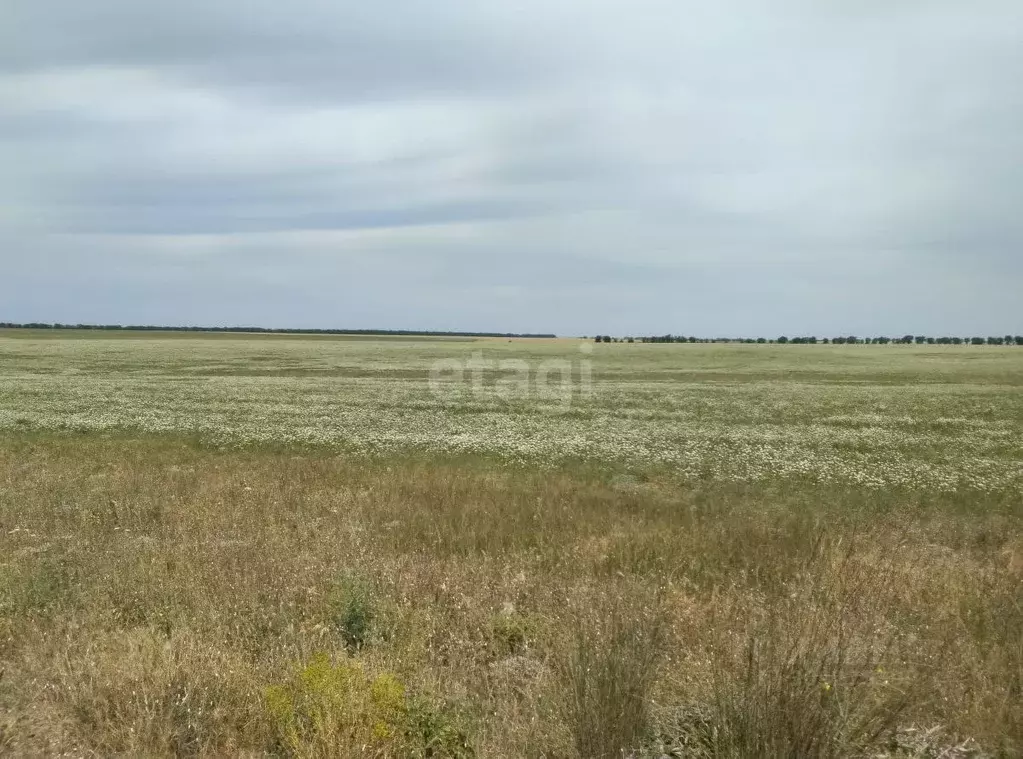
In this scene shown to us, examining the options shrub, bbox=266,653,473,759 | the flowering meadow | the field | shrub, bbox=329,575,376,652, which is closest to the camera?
shrub, bbox=266,653,473,759

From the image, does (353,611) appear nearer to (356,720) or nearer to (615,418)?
(356,720)

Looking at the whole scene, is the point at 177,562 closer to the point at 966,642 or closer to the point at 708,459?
the point at 966,642

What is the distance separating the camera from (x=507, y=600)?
703cm

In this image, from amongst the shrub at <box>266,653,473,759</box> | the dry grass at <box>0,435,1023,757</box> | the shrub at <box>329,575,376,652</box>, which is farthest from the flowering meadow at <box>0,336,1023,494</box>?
the shrub at <box>266,653,473,759</box>

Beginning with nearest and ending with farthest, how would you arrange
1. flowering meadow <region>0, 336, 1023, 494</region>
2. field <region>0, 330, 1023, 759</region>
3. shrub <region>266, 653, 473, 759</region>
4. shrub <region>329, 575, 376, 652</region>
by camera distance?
shrub <region>266, 653, 473, 759</region>
field <region>0, 330, 1023, 759</region>
shrub <region>329, 575, 376, 652</region>
flowering meadow <region>0, 336, 1023, 494</region>

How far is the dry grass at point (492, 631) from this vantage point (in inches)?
167

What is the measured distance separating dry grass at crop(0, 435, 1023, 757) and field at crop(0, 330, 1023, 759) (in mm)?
28

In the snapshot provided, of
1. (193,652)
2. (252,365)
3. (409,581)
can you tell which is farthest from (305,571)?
(252,365)

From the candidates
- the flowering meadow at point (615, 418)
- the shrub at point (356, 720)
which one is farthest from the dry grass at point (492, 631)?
the flowering meadow at point (615, 418)

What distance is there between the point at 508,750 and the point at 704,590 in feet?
13.0

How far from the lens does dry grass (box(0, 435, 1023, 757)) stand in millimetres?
4238

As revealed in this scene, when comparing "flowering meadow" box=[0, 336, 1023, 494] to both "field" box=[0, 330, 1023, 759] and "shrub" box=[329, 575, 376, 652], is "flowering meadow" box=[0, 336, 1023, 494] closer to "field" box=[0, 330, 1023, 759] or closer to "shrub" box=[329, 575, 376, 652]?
"field" box=[0, 330, 1023, 759]

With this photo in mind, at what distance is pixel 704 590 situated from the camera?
24.7 feet

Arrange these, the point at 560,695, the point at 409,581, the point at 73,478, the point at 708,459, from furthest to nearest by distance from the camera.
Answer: the point at 708,459, the point at 73,478, the point at 409,581, the point at 560,695
